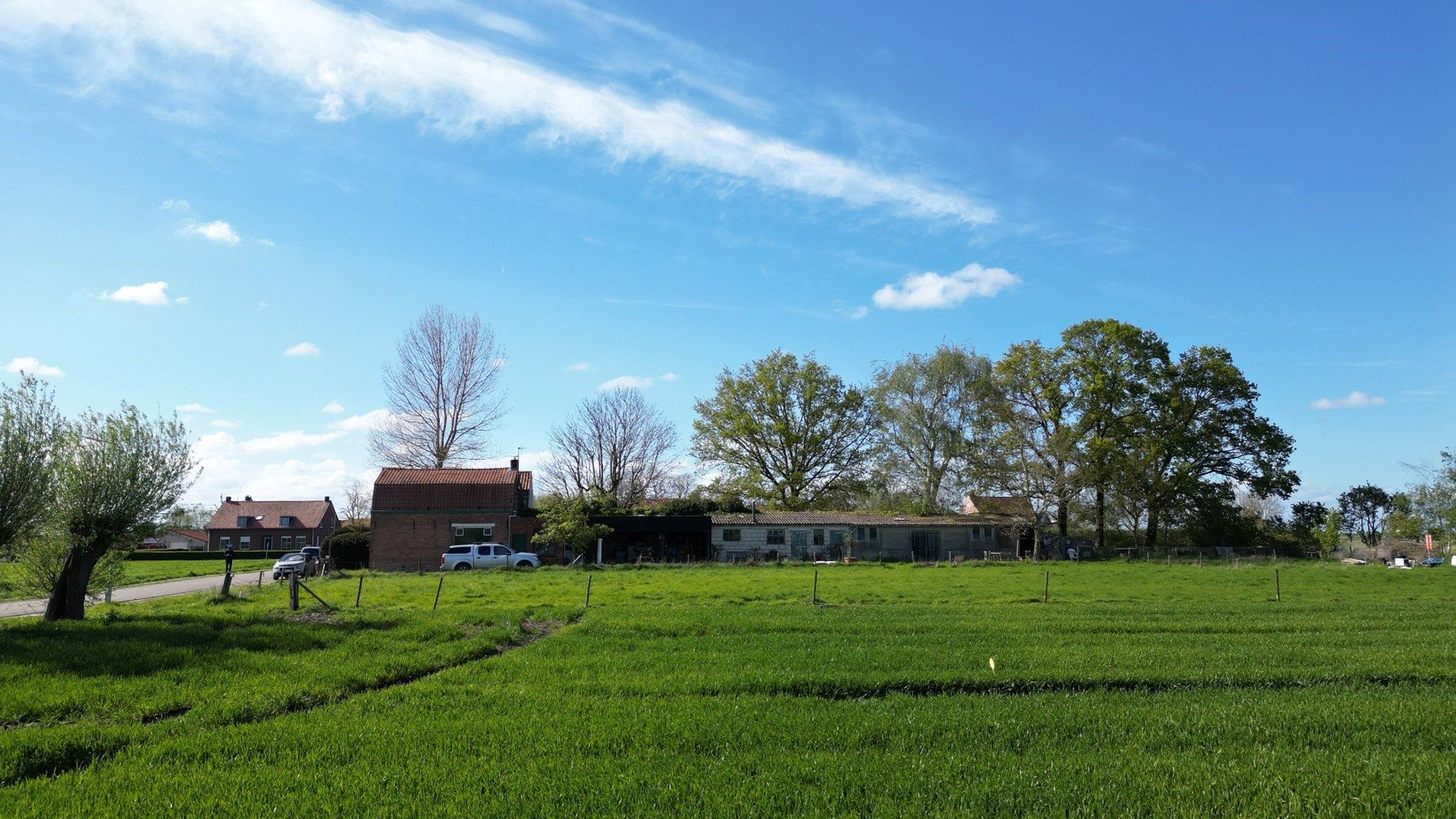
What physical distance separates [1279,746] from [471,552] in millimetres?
41336

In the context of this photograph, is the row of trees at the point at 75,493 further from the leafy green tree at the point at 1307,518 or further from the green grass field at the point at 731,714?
the leafy green tree at the point at 1307,518

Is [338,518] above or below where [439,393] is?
below

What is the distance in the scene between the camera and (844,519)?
183 feet

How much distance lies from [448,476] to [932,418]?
1335 inches

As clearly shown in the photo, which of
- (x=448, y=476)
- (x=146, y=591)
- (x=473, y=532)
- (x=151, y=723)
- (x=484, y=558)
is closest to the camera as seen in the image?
(x=151, y=723)

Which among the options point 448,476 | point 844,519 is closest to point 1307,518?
point 844,519

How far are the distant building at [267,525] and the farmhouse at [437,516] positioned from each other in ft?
161

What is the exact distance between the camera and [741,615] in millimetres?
21109

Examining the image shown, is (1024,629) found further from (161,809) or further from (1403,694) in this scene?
(161,809)

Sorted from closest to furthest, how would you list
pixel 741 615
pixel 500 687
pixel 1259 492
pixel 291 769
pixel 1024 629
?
1. pixel 291 769
2. pixel 500 687
3. pixel 1024 629
4. pixel 741 615
5. pixel 1259 492

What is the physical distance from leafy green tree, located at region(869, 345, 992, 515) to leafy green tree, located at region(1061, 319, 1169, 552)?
6.86 meters

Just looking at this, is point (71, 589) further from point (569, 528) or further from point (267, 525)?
point (267, 525)

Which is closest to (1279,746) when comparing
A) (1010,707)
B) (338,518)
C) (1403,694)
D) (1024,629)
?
(1010,707)

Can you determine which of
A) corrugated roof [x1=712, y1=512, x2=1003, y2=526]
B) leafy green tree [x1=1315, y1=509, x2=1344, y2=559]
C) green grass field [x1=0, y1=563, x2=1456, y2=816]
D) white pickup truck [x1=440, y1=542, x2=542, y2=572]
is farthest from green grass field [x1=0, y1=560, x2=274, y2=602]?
→ leafy green tree [x1=1315, y1=509, x2=1344, y2=559]
